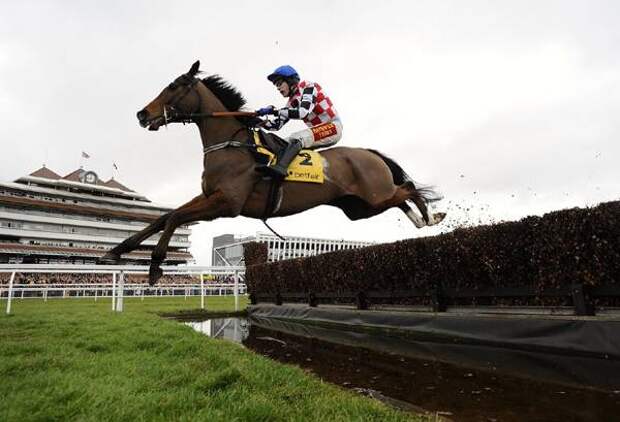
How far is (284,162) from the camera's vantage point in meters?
3.60

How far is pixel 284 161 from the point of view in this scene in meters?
3.61

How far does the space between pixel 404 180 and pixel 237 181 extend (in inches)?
69.5

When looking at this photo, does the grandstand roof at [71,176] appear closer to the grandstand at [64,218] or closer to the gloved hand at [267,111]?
the grandstand at [64,218]

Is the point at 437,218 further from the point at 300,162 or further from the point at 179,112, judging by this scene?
the point at 179,112

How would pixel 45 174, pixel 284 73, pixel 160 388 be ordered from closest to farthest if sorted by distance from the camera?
pixel 160 388 → pixel 284 73 → pixel 45 174

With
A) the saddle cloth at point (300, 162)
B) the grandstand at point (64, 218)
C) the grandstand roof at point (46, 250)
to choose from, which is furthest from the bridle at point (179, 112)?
the grandstand at point (64, 218)

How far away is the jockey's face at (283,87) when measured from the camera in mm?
3742

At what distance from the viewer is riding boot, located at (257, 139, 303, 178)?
3.54 metres

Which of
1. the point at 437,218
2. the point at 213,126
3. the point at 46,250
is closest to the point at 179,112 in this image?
the point at 213,126

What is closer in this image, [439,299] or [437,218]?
[437,218]

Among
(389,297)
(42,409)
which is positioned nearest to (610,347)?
(389,297)

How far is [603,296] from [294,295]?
25.2 feet

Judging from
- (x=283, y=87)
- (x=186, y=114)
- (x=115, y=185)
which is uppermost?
(x=115, y=185)

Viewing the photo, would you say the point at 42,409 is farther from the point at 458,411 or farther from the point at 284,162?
the point at 458,411
